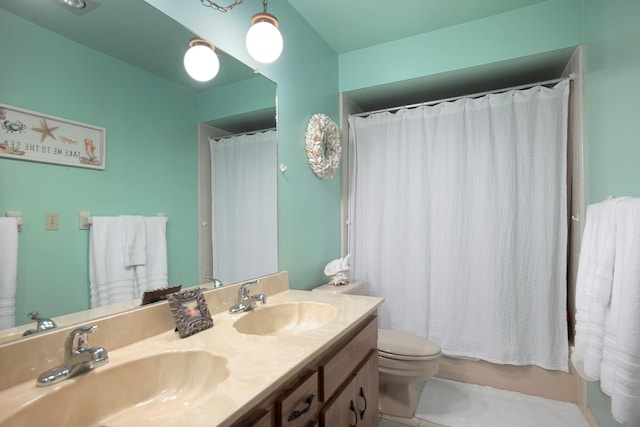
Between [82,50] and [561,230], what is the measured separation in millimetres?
2484

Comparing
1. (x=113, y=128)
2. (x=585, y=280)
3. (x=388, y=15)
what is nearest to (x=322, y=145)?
(x=388, y=15)

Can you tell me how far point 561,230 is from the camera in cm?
190

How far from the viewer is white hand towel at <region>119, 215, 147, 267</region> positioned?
96cm

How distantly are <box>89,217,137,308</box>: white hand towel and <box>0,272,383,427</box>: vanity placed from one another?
0.08 m

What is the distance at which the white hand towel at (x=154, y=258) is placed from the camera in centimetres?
101

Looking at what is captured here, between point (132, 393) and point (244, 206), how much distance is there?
88 centimetres

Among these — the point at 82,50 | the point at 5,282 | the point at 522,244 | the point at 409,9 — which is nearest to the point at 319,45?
the point at 409,9

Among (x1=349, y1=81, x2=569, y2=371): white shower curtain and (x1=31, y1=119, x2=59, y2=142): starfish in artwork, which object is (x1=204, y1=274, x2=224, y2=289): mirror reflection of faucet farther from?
(x1=349, y1=81, x2=569, y2=371): white shower curtain

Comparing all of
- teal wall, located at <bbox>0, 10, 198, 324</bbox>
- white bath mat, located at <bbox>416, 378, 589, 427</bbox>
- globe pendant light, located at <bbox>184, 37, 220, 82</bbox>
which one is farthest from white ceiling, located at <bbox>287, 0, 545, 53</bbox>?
white bath mat, located at <bbox>416, 378, 589, 427</bbox>

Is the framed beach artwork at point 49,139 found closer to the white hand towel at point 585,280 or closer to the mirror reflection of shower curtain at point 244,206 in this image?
the mirror reflection of shower curtain at point 244,206

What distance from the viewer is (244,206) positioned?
1481 mm

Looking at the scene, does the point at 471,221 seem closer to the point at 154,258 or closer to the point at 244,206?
the point at 244,206

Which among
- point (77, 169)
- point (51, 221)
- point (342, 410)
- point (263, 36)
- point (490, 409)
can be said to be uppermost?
point (263, 36)

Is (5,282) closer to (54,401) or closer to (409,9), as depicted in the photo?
(54,401)
